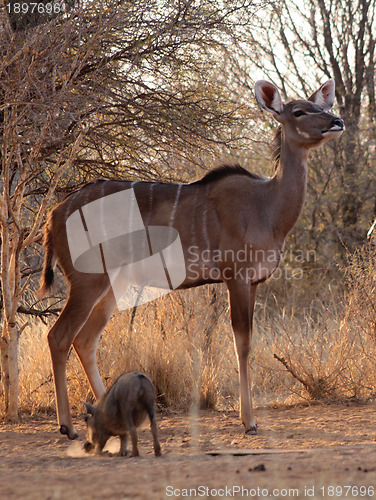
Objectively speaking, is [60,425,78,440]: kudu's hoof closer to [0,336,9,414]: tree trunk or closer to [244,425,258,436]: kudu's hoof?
[0,336,9,414]: tree trunk

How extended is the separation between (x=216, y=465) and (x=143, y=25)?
4534 mm

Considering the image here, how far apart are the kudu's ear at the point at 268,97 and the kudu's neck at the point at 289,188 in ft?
0.81

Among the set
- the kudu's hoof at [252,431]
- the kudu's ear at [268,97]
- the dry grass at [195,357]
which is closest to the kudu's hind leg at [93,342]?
the dry grass at [195,357]

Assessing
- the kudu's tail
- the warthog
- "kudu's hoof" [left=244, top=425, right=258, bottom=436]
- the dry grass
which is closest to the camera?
the warthog

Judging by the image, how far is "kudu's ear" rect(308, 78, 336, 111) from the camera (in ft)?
19.6

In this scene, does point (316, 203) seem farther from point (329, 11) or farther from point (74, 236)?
point (74, 236)

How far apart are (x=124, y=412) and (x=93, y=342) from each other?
5.82ft

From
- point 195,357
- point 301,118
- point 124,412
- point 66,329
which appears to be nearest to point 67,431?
point 66,329

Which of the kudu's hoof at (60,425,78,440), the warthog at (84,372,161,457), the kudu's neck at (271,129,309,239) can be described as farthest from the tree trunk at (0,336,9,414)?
the kudu's neck at (271,129,309,239)

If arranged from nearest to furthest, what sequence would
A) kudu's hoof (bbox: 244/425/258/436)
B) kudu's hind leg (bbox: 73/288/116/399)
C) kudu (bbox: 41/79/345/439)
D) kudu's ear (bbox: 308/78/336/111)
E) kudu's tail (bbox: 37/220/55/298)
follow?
kudu's hoof (bbox: 244/425/258/436)
kudu (bbox: 41/79/345/439)
kudu's tail (bbox: 37/220/55/298)
kudu's hind leg (bbox: 73/288/116/399)
kudu's ear (bbox: 308/78/336/111)

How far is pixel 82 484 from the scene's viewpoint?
3.13 meters

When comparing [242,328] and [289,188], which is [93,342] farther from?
[289,188]

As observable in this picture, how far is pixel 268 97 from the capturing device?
5.71 m

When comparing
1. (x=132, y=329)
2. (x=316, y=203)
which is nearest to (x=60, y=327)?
(x=132, y=329)
